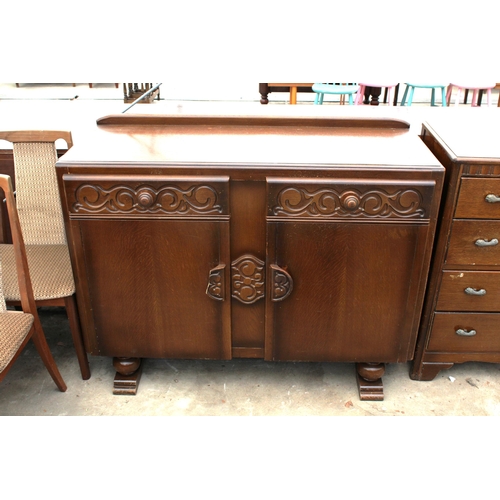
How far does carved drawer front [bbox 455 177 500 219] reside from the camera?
1.46 metres

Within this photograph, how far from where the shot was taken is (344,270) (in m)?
1.57

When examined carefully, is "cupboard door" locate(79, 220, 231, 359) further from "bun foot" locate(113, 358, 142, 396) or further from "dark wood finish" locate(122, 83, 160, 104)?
"dark wood finish" locate(122, 83, 160, 104)

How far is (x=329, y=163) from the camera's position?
4.66ft

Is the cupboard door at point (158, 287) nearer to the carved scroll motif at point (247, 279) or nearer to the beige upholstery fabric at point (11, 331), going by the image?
the carved scroll motif at point (247, 279)

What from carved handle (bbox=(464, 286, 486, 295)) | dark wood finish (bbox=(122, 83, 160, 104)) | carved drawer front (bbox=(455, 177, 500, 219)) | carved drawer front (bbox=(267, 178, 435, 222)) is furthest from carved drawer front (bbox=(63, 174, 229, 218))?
dark wood finish (bbox=(122, 83, 160, 104))

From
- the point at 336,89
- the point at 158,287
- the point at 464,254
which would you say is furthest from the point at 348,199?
the point at 336,89

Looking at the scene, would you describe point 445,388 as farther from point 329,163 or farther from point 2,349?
point 2,349

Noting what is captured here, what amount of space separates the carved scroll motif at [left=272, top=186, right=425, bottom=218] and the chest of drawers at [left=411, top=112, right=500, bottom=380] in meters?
0.15

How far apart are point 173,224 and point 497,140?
42.7 inches

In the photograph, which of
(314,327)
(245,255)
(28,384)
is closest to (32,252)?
(28,384)

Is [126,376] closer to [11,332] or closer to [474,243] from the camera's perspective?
[11,332]

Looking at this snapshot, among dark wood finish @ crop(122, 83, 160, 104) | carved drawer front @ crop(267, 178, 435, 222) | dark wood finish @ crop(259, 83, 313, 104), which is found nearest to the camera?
carved drawer front @ crop(267, 178, 435, 222)

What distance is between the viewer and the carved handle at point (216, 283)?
1.57m

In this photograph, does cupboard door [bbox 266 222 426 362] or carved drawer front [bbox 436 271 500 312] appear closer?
cupboard door [bbox 266 222 426 362]
